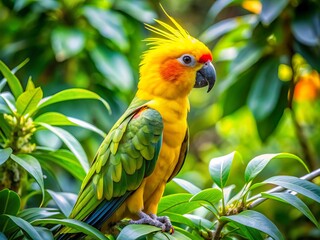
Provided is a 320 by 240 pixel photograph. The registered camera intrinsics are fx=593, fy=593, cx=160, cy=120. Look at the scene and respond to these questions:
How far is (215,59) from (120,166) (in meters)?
1.87

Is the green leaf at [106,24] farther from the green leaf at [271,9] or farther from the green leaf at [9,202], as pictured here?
the green leaf at [9,202]

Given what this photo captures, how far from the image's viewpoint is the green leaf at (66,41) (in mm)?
3270

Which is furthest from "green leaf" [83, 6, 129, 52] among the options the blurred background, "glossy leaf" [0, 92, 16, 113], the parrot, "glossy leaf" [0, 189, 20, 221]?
"glossy leaf" [0, 189, 20, 221]

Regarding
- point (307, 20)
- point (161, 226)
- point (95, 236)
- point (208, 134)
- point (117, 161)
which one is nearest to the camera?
point (95, 236)

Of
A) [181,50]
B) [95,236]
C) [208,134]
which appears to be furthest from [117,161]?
[208,134]

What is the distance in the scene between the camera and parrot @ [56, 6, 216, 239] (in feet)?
6.69

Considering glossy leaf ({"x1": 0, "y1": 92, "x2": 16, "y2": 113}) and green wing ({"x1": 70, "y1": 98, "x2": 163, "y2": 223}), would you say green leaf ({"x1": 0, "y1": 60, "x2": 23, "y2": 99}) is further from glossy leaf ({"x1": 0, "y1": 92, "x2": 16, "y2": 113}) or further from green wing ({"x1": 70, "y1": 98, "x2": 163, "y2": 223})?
green wing ({"x1": 70, "y1": 98, "x2": 163, "y2": 223})

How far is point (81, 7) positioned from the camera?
351cm

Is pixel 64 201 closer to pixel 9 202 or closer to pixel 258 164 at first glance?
pixel 9 202

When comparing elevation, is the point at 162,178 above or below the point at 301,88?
below

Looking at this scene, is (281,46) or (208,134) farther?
(208,134)

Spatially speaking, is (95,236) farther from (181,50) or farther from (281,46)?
(281,46)

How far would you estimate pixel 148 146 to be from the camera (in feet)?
6.75

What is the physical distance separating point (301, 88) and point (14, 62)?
5.88 feet
